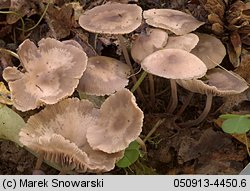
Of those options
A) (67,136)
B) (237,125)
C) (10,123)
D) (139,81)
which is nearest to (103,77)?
(139,81)

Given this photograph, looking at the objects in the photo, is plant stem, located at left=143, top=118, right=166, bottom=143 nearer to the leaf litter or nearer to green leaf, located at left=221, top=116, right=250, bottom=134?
the leaf litter

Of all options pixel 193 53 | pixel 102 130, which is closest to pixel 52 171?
pixel 102 130

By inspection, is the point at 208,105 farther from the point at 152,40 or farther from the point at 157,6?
the point at 157,6

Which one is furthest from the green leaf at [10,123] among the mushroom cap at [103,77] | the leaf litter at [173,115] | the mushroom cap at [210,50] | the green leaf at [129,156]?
the mushroom cap at [210,50]

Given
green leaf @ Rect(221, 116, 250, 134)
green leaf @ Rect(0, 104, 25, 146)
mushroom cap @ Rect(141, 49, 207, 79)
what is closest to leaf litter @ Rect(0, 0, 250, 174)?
green leaf @ Rect(0, 104, 25, 146)

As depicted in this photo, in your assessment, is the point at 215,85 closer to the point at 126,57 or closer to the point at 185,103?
the point at 185,103

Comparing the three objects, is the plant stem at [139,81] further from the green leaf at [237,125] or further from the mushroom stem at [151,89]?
Result: the green leaf at [237,125]

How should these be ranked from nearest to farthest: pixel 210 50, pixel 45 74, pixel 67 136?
pixel 67 136
pixel 45 74
pixel 210 50
